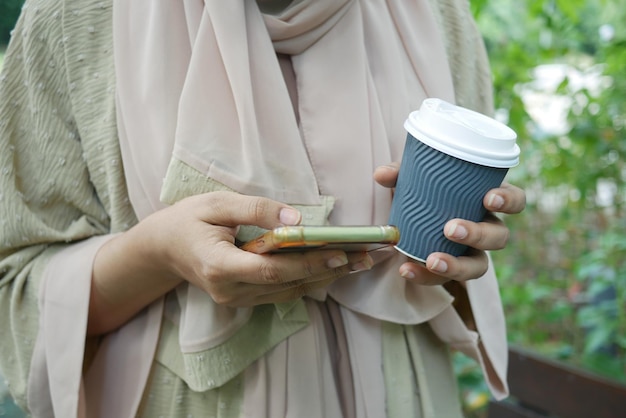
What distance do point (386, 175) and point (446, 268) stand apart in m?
0.14

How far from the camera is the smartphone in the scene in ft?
1.90

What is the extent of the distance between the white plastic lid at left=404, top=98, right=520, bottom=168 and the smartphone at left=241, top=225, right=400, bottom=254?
162 millimetres

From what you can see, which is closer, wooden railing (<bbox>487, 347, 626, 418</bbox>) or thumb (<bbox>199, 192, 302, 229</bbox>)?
A: thumb (<bbox>199, 192, 302, 229</bbox>)

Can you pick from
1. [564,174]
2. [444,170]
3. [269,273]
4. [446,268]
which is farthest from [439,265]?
[564,174]

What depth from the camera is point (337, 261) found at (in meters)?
0.68

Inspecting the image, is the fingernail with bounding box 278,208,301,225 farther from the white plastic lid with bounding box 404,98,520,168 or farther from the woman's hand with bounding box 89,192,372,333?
the white plastic lid with bounding box 404,98,520,168

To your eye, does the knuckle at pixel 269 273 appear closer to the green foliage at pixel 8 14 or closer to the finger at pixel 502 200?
the finger at pixel 502 200

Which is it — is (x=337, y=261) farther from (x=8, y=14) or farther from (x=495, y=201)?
(x=8, y=14)

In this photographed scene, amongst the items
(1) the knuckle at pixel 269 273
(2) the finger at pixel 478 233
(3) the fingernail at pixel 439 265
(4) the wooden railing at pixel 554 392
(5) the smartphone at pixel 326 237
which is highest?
(5) the smartphone at pixel 326 237

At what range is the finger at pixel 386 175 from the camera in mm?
842

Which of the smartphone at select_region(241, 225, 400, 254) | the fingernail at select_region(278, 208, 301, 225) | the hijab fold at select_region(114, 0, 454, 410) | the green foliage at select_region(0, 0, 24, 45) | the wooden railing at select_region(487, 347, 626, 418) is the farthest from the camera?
the wooden railing at select_region(487, 347, 626, 418)

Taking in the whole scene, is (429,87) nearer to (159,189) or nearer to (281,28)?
(281,28)

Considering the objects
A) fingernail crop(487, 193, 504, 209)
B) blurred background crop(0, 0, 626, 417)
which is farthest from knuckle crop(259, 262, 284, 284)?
blurred background crop(0, 0, 626, 417)

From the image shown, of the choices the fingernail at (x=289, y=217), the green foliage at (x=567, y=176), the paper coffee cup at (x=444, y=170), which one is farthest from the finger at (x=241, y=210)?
the green foliage at (x=567, y=176)
